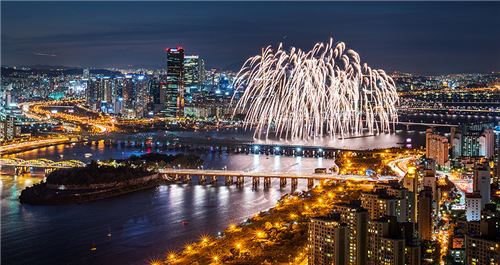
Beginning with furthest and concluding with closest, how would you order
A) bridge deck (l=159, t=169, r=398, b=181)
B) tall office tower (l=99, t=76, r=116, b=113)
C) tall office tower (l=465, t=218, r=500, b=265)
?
tall office tower (l=99, t=76, r=116, b=113)
bridge deck (l=159, t=169, r=398, b=181)
tall office tower (l=465, t=218, r=500, b=265)

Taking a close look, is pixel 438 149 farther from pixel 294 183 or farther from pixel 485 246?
pixel 485 246

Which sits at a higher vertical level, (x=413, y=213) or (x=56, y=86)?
(x=56, y=86)

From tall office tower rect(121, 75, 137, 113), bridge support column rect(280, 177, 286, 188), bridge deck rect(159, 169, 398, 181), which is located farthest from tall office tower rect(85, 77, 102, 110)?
bridge support column rect(280, 177, 286, 188)

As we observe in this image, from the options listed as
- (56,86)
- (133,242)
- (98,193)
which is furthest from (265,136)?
(56,86)

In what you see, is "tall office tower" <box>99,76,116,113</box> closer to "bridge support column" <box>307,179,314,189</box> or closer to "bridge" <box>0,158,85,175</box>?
"bridge" <box>0,158,85,175</box>

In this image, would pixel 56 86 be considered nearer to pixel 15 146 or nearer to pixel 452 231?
pixel 15 146

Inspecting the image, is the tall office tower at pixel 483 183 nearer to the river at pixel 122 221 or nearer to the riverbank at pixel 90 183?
the river at pixel 122 221
